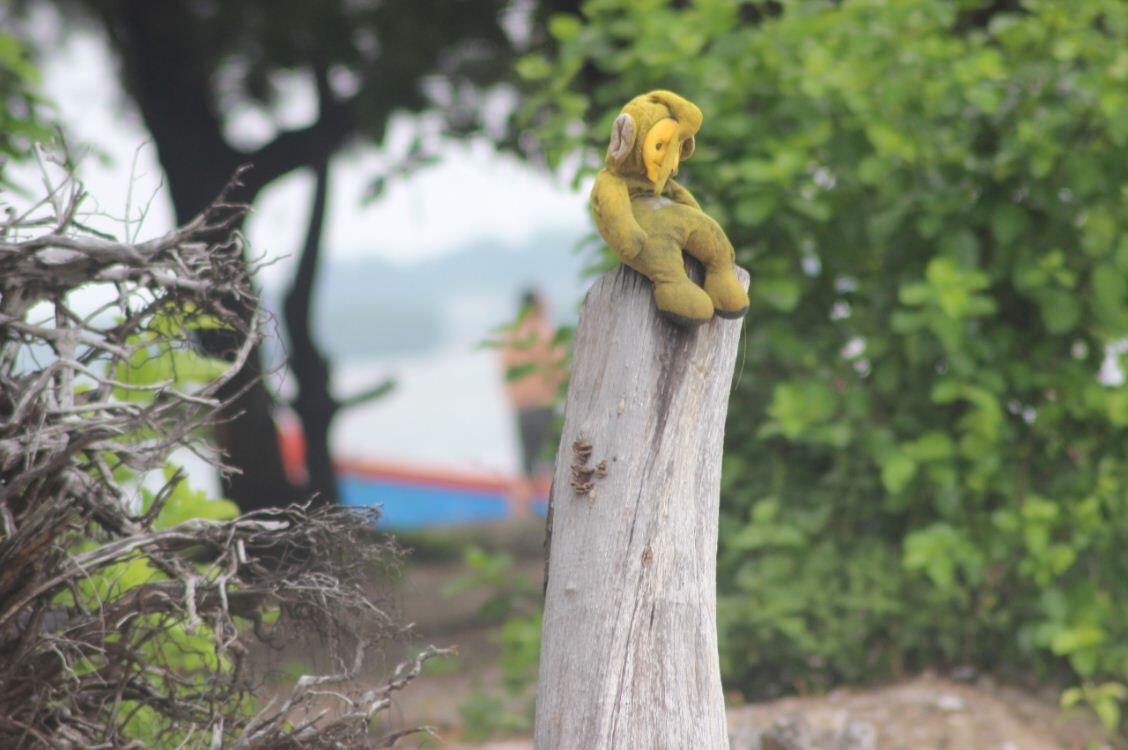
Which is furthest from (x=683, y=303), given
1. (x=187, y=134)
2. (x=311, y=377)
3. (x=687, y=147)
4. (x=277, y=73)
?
(x=311, y=377)

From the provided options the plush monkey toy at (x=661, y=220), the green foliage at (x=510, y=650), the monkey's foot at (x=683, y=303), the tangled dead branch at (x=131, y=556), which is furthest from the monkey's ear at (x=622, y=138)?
the green foliage at (x=510, y=650)

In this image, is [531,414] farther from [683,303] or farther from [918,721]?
[683,303]

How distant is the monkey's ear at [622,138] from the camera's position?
8.43 ft

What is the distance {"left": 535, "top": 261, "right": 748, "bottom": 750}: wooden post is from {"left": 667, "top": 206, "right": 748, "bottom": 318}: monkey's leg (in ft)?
0.16

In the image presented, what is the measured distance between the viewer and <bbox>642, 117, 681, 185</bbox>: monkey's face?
102 inches

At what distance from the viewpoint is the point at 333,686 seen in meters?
2.83

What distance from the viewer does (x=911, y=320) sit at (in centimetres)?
442

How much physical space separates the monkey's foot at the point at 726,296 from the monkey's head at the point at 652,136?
0.26 m

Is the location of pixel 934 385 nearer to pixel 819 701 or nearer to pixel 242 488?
pixel 819 701

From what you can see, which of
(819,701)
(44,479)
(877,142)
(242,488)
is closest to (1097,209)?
(877,142)

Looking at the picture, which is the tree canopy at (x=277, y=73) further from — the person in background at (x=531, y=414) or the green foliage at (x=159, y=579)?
the green foliage at (x=159, y=579)

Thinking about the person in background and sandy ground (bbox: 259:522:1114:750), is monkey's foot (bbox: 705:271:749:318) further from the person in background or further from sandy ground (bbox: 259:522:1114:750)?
the person in background

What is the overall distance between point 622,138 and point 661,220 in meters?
0.20

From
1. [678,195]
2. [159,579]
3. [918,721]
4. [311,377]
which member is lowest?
[918,721]
